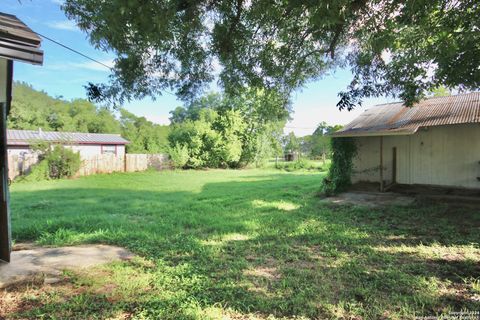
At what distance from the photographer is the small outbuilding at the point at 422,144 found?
386 inches

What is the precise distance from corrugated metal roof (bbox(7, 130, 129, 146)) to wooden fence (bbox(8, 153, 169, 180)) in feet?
4.27

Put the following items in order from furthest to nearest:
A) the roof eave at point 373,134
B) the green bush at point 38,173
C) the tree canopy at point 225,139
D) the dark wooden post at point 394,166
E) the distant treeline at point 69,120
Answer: the distant treeline at point 69,120 → the tree canopy at point 225,139 → the green bush at point 38,173 → the dark wooden post at point 394,166 → the roof eave at point 373,134

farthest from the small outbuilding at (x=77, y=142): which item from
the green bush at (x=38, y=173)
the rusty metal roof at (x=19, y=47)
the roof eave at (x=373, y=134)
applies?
the rusty metal roof at (x=19, y=47)

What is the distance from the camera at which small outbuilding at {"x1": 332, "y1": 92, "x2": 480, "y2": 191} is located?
32.1 ft

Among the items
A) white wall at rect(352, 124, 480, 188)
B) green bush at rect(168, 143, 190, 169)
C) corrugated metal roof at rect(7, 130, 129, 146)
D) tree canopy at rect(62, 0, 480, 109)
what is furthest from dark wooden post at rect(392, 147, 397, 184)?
corrugated metal roof at rect(7, 130, 129, 146)

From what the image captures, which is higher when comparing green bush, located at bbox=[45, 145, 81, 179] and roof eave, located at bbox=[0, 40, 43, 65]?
roof eave, located at bbox=[0, 40, 43, 65]

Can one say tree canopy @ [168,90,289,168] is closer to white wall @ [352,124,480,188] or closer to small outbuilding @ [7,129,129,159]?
small outbuilding @ [7,129,129,159]

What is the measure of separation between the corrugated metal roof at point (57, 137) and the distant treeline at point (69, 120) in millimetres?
2580

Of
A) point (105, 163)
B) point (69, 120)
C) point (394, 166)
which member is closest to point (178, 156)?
point (105, 163)

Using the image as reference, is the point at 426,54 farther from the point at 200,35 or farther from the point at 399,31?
the point at 200,35

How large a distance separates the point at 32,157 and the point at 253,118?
18247 mm

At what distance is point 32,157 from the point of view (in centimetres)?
1642

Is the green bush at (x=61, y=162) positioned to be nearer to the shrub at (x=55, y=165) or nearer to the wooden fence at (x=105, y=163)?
the shrub at (x=55, y=165)

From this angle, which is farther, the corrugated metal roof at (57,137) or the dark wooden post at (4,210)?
the corrugated metal roof at (57,137)
